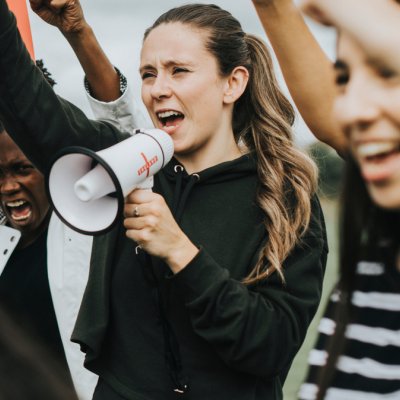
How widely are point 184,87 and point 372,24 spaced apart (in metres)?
1.48

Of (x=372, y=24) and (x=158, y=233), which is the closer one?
(x=372, y=24)

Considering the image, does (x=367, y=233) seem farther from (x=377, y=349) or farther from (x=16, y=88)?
(x=16, y=88)

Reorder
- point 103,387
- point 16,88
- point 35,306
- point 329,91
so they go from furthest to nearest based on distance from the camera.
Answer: point 35,306, point 103,387, point 16,88, point 329,91

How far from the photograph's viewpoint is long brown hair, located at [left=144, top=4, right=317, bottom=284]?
2.36 metres

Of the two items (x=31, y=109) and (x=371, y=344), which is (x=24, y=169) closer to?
(x=31, y=109)

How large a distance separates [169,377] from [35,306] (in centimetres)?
100

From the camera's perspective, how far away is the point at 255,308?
2232 mm

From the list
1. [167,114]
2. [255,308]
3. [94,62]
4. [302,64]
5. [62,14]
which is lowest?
[255,308]

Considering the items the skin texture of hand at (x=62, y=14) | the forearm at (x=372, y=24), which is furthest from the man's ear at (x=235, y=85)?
the forearm at (x=372, y=24)

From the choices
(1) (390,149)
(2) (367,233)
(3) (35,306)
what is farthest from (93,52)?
(1) (390,149)

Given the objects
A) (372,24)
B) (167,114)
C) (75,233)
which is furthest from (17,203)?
(372,24)

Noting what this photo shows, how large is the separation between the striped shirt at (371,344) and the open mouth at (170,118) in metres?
1.23

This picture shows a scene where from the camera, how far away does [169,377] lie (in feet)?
7.64

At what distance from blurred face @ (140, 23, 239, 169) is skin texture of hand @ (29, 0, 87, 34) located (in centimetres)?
32
